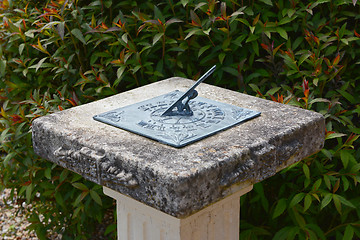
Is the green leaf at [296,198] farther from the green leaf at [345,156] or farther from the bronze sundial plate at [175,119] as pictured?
the bronze sundial plate at [175,119]

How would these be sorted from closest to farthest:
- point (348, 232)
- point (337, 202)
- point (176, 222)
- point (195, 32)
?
point (176, 222) → point (337, 202) → point (348, 232) → point (195, 32)

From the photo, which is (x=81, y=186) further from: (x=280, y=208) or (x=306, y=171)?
(x=306, y=171)

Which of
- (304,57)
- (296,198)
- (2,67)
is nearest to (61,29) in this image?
(2,67)

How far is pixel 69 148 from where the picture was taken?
2449 millimetres

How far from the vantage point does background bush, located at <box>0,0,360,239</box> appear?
317cm

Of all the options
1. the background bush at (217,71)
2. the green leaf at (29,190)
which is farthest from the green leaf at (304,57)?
the green leaf at (29,190)

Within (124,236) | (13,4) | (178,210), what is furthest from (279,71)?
(13,4)

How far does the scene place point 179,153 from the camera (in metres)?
2.21

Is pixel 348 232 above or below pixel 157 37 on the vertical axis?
below

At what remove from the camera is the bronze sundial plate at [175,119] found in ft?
7.73

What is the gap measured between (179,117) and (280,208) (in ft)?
3.08

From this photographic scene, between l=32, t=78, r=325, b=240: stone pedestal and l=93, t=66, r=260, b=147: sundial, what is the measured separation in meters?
0.03

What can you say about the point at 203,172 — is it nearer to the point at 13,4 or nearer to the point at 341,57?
the point at 341,57

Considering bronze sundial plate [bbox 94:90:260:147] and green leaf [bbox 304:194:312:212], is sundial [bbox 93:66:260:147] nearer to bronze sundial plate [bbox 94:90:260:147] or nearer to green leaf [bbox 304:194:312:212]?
bronze sundial plate [bbox 94:90:260:147]
